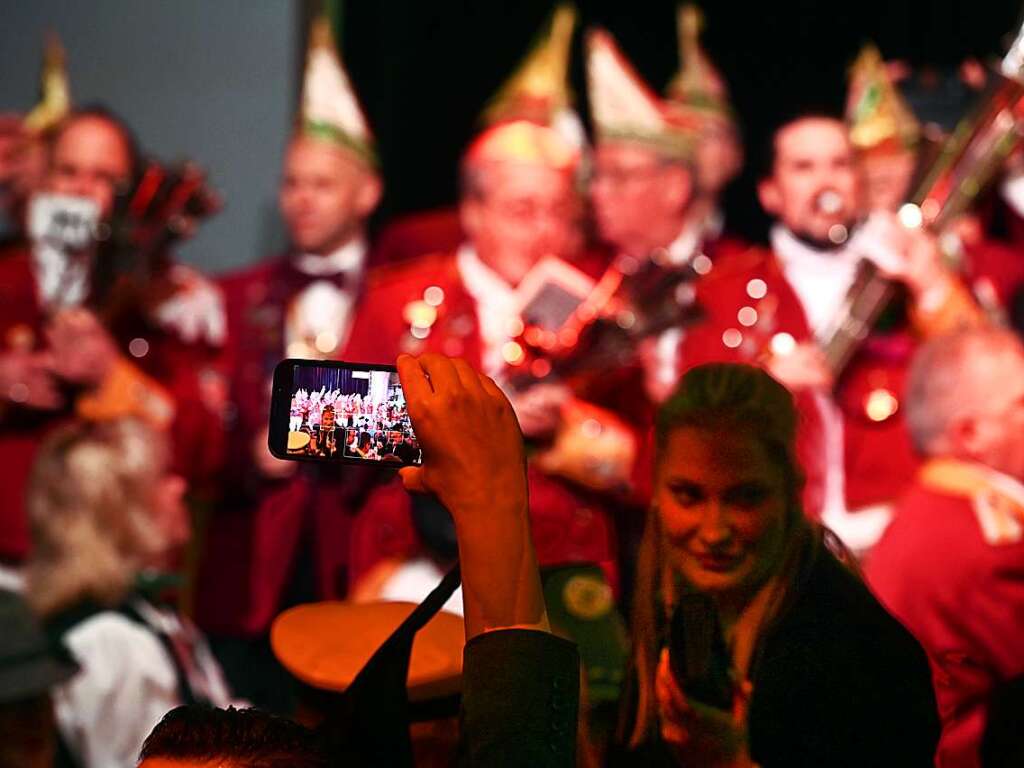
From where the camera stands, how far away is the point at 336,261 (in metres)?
3.94

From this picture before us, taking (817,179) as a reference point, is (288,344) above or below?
below

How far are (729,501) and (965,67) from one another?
2.65m

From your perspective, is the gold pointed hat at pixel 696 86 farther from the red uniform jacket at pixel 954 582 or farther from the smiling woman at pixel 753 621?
the smiling woman at pixel 753 621

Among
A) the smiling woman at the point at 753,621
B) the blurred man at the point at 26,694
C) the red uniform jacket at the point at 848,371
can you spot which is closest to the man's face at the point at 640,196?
the red uniform jacket at the point at 848,371

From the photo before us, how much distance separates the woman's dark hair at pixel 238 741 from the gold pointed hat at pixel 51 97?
323 cm

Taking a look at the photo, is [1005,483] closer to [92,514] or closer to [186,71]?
[92,514]

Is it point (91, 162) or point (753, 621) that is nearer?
point (753, 621)

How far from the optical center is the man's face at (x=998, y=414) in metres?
2.68

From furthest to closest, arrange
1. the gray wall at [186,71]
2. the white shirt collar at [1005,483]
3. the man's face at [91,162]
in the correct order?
the gray wall at [186,71], the man's face at [91,162], the white shirt collar at [1005,483]

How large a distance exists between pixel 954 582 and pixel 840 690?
117 cm

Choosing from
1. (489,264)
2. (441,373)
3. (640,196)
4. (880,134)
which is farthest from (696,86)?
(441,373)

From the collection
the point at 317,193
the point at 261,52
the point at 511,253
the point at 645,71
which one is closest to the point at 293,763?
the point at 511,253

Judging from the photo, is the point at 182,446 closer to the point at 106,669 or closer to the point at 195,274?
the point at 195,274

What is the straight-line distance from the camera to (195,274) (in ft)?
13.6
